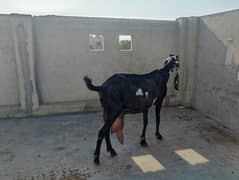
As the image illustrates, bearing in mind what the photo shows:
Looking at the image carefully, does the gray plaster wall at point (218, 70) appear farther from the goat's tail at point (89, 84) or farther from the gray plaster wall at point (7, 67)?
the gray plaster wall at point (7, 67)

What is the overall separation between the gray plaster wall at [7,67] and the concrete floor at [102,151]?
0.63 m

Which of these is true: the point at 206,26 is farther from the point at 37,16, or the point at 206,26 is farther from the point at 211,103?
the point at 37,16

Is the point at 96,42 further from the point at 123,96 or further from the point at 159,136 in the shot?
the point at 159,136

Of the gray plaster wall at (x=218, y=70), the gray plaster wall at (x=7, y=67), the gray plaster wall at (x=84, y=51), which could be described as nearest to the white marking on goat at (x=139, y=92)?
the gray plaster wall at (x=218, y=70)

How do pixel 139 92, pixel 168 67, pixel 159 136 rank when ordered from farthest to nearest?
pixel 159 136, pixel 168 67, pixel 139 92

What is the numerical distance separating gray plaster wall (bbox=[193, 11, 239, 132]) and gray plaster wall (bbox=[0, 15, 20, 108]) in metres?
4.99

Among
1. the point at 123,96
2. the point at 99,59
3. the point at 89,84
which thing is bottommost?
the point at 123,96

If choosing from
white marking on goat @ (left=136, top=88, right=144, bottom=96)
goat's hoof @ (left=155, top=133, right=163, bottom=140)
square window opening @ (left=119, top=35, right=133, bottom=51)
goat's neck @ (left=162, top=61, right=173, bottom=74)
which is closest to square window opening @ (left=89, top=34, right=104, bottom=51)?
square window opening @ (left=119, top=35, right=133, bottom=51)

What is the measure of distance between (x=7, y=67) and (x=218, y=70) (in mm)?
5273

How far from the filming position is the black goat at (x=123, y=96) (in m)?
3.11

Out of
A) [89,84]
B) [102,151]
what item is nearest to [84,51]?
[89,84]

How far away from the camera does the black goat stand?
3.11m

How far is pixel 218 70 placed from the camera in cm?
484

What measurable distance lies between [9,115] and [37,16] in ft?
8.69
